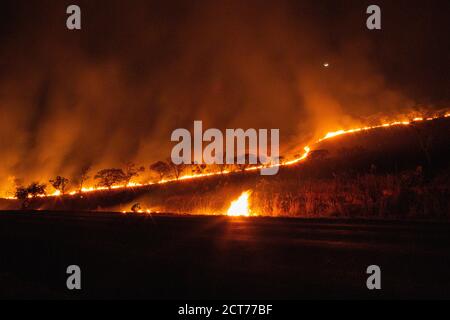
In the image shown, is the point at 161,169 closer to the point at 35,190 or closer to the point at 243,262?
the point at 35,190

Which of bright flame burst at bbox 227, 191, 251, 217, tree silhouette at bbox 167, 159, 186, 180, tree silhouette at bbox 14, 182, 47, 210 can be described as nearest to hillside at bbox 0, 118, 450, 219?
bright flame burst at bbox 227, 191, 251, 217

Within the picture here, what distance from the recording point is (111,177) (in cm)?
6128

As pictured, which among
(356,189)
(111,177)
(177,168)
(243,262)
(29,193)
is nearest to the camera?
(243,262)

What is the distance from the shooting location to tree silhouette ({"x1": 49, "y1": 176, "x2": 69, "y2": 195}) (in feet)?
216

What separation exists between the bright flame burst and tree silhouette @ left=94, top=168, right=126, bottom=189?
4070cm

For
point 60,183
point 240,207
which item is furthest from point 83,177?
point 240,207

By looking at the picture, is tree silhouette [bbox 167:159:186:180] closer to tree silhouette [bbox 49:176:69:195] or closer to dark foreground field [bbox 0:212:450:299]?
tree silhouette [bbox 49:176:69:195]

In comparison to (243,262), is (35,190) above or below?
above

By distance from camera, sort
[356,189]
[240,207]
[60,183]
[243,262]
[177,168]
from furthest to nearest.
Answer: [60,183] < [177,168] < [240,207] < [356,189] < [243,262]

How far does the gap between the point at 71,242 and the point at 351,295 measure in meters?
9.20

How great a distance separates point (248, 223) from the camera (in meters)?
14.8

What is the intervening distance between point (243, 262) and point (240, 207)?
12.8 m

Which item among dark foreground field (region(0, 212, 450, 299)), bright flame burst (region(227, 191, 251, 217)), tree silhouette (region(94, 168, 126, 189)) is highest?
tree silhouette (region(94, 168, 126, 189))
